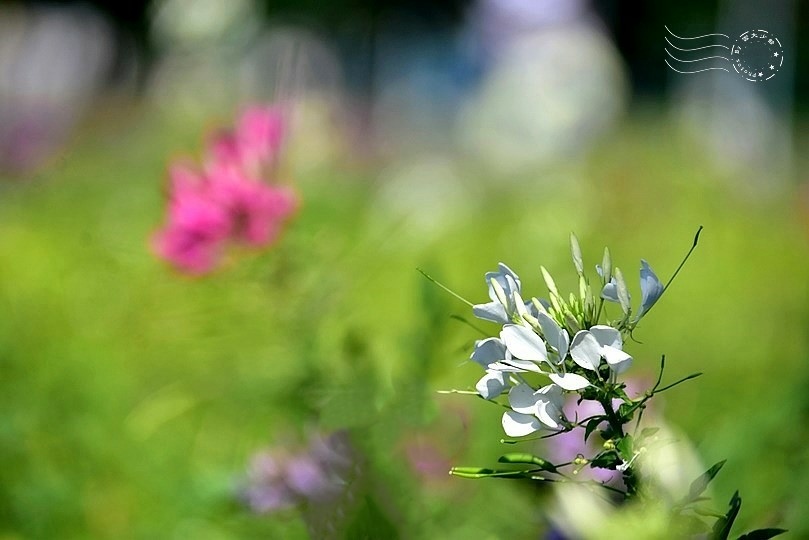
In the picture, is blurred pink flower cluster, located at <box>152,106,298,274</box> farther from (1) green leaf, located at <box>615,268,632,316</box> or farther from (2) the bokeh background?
(1) green leaf, located at <box>615,268,632,316</box>

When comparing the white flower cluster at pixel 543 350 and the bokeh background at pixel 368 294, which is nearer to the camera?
the white flower cluster at pixel 543 350

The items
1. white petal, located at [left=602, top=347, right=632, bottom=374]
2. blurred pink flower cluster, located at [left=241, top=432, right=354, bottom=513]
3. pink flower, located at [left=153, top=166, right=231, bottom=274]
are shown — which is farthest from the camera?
pink flower, located at [left=153, top=166, right=231, bottom=274]

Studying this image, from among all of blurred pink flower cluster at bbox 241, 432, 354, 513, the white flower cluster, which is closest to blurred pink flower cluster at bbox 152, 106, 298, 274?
blurred pink flower cluster at bbox 241, 432, 354, 513

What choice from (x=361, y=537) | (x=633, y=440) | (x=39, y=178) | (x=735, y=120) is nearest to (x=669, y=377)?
(x=361, y=537)

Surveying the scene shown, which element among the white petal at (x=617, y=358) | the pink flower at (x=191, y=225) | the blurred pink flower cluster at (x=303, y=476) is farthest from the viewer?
the pink flower at (x=191, y=225)

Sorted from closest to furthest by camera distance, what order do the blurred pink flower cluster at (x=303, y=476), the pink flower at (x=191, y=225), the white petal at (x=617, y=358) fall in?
the white petal at (x=617, y=358), the blurred pink flower cluster at (x=303, y=476), the pink flower at (x=191, y=225)

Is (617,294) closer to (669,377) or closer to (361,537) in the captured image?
(361,537)

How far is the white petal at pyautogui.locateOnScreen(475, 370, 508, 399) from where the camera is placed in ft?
0.85

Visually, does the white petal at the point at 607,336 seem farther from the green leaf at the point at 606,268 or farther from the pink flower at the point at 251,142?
the pink flower at the point at 251,142

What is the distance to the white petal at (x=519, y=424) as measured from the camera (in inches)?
10.1

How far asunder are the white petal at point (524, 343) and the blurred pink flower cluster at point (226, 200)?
402 mm

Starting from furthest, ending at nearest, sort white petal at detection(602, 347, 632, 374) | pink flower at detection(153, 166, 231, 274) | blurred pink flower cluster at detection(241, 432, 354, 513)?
pink flower at detection(153, 166, 231, 274) < blurred pink flower cluster at detection(241, 432, 354, 513) < white petal at detection(602, 347, 632, 374)

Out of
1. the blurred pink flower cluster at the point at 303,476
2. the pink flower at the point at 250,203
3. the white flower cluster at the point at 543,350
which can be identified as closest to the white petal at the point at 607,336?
the white flower cluster at the point at 543,350

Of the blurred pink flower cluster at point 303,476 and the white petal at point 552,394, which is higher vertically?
the white petal at point 552,394
